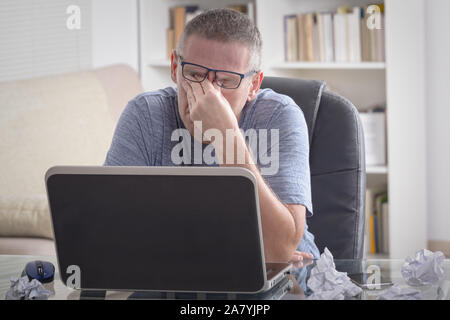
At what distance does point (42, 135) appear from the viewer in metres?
2.33

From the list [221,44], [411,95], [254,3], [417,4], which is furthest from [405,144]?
[221,44]

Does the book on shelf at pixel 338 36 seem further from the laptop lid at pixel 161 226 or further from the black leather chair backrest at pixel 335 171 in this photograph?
the laptop lid at pixel 161 226

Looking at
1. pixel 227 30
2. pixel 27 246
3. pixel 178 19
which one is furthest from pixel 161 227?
pixel 178 19

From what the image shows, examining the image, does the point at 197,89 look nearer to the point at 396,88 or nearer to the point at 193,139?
the point at 193,139

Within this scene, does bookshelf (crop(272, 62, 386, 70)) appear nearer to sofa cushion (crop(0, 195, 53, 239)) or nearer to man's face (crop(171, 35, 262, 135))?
sofa cushion (crop(0, 195, 53, 239))

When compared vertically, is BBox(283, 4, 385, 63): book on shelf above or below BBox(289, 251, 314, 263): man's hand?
above

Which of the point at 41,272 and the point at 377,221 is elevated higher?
the point at 41,272

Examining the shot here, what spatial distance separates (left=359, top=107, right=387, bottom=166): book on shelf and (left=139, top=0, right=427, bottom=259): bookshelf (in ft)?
0.13

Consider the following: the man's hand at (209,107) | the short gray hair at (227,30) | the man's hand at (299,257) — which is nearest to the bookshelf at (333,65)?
the short gray hair at (227,30)

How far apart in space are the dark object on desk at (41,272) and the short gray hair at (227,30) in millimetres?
560

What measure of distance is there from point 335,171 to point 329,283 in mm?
602

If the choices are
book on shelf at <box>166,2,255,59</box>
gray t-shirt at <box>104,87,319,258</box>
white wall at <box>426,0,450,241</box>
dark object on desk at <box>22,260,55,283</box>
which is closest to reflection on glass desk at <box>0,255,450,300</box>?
dark object on desk at <box>22,260,55,283</box>

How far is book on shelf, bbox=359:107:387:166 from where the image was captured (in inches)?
116

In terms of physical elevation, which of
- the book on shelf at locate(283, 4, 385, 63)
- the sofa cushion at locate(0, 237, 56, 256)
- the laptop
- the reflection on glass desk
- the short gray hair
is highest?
the book on shelf at locate(283, 4, 385, 63)
